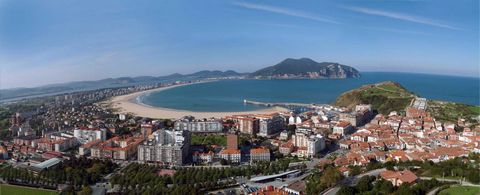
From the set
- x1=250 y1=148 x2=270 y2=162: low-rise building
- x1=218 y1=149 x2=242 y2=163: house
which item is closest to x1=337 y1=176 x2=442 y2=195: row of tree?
x1=250 y1=148 x2=270 y2=162: low-rise building

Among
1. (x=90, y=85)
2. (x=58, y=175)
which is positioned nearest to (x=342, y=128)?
(x=58, y=175)

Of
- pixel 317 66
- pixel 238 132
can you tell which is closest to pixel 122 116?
pixel 238 132

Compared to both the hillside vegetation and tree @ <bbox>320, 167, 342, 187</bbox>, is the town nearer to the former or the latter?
tree @ <bbox>320, 167, 342, 187</bbox>

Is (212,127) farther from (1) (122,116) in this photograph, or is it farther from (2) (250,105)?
(2) (250,105)

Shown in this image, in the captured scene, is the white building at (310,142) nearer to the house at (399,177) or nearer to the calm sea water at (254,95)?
the house at (399,177)

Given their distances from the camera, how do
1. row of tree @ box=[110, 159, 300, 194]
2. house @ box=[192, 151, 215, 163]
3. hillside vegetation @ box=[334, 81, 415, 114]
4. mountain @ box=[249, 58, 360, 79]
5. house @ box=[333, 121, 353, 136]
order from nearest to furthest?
row of tree @ box=[110, 159, 300, 194] → house @ box=[192, 151, 215, 163] → house @ box=[333, 121, 353, 136] → hillside vegetation @ box=[334, 81, 415, 114] → mountain @ box=[249, 58, 360, 79]

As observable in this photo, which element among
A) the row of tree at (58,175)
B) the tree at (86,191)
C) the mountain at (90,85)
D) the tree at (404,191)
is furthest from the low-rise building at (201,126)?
the mountain at (90,85)

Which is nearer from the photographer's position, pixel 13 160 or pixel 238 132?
pixel 13 160
